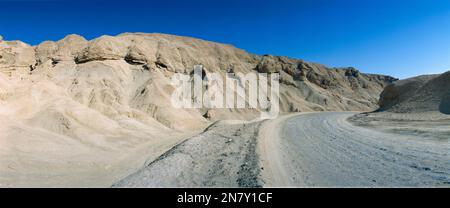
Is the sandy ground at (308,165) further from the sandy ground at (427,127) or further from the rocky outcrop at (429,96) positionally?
the rocky outcrop at (429,96)

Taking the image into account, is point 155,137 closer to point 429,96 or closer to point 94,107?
point 94,107

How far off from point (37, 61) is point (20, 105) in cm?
2241

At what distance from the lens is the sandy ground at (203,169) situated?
8.90 metres

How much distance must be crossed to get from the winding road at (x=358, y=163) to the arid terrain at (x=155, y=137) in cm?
3

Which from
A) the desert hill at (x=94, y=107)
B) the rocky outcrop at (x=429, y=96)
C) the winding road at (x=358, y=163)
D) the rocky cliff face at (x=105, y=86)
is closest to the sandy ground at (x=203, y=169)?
the winding road at (x=358, y=163)

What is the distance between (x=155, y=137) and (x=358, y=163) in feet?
43.5

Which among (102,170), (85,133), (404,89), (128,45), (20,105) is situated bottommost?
(102,170)

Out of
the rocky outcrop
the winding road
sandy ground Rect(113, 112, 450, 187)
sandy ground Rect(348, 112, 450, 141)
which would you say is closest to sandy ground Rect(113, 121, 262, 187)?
sandy ground Rect(113, 112, 450, 187)

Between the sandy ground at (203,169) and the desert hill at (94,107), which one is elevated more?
the desert hill at (94,107)

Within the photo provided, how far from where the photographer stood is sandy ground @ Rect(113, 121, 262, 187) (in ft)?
29.2

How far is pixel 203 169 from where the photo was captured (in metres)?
10.5
